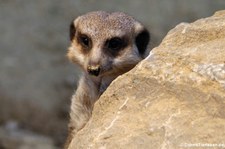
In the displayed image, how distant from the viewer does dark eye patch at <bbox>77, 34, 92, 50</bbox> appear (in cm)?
417

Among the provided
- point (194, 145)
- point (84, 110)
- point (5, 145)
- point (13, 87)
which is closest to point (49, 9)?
point (13, 87)

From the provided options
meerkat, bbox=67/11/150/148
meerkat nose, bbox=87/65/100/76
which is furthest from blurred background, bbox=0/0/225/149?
meerkat nose, bbox=87/65/100/76

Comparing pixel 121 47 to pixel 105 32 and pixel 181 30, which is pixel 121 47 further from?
pixel 181 30

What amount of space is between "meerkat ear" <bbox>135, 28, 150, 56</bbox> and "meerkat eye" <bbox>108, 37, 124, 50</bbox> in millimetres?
102

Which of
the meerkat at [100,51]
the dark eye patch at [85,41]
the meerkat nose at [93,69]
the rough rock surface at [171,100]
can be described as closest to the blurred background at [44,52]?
the meerkat at [100,51]

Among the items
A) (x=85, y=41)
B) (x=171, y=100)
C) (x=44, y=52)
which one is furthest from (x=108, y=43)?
(x=44, y=52)

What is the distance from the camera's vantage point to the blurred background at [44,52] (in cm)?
767

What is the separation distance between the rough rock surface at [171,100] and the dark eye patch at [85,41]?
2.34 ft

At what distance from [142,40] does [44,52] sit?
3721 mm

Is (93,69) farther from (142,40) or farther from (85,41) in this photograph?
(142,40)

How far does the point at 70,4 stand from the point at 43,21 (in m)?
0.30

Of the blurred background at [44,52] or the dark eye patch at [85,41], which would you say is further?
the blurred background at [44,52]

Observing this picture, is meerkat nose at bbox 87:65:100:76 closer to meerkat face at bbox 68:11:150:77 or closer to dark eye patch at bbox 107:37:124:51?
meerkat face at bbox 68:11:150:77

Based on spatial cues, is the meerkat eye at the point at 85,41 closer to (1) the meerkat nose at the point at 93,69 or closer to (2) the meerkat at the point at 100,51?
(2) the meerkat at the point at 100,51
